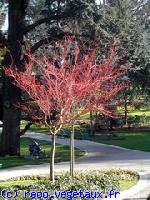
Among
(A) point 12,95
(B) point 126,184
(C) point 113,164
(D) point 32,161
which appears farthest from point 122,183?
(A) point 12,95

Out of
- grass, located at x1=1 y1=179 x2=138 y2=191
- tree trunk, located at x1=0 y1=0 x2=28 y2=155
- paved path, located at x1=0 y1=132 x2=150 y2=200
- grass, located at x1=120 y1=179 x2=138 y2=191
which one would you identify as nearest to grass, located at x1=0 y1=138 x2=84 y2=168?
paved path, located at x1=0 y1=132 x2=150 y2=200

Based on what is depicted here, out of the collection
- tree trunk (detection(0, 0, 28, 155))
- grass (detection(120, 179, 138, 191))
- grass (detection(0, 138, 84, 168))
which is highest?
Result: tree trunk (detection(0, 0, 28, 155))

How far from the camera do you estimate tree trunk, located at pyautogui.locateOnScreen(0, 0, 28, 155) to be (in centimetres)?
2641

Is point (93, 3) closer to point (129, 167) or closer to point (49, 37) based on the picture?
point (49, 37)

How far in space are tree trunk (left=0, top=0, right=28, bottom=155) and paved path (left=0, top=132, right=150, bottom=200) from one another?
4154 millimetres

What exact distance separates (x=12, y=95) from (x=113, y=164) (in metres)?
7.38

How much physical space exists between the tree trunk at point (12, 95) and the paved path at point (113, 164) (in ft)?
13.6

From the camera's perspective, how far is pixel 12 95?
2658 centimetres

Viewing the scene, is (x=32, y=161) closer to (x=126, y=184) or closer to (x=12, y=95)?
(x=12, y=95)

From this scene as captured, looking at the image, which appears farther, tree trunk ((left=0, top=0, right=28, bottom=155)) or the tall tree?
tree trunk ((left=0, top=0, right=28, bottom=155))

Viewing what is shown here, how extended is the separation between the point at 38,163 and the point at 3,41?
24.2 ft

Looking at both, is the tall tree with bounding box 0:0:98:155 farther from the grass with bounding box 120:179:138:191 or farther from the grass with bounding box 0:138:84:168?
the grass with bounding box 120:179:138:191

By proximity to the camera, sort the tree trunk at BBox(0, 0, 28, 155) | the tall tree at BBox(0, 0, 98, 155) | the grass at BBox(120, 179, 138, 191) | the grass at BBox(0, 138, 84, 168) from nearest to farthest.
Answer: the grass at BBox(120, 179, 138, 191) → the grass at BBox(0, 138, 84, 168) → the tall tree at BBox(0, 0, 98, 155) → the tree trunk at BBox(0, 0, 28, 155)

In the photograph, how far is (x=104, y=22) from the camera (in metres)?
23.1
